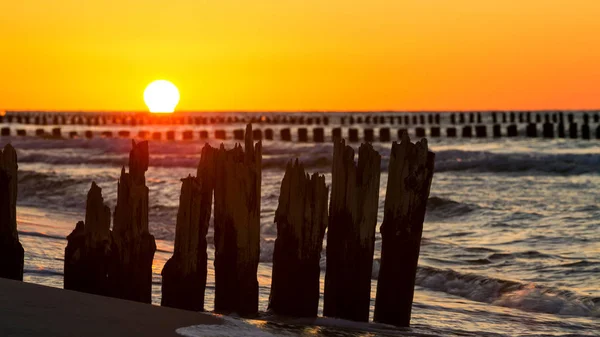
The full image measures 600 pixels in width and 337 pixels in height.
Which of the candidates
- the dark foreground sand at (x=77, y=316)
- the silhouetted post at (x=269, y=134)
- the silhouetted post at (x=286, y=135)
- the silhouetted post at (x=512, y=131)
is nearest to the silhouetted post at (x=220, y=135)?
the silhouetted post at (x=269, y=134)

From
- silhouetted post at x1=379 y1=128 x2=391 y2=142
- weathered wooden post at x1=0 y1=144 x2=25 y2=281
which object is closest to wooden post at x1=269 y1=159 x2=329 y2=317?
weathered wooden post at x1=0 y1=144 x2=25 y2=281

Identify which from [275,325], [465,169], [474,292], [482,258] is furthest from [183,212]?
[465,169]

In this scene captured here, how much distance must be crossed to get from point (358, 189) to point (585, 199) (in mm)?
12857

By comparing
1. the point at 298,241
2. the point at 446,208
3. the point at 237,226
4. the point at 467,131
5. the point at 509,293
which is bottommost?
the point at 509,293

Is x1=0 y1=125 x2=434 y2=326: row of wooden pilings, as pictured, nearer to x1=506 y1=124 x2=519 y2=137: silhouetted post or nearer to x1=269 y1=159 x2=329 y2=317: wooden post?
x1=269 y1=159 x2=329 y2=317: wooden post

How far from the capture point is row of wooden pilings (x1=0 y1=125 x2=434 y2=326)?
257 inches

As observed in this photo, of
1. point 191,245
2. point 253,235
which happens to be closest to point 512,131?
point 253,235

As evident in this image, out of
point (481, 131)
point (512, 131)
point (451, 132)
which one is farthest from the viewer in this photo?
point (451, 132)

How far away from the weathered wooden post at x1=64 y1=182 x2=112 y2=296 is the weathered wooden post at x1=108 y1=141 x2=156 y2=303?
54mm

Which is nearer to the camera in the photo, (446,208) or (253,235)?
(253,235)

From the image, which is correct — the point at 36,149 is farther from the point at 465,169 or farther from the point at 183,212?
the point at 183,212

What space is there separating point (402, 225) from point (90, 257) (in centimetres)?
218

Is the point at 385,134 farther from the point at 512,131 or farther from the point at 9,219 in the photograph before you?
the point at 9,219

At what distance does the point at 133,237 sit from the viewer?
21.4 feet
